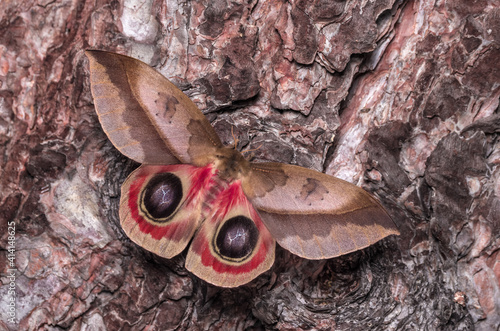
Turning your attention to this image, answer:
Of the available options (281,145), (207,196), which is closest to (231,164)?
(207,196)

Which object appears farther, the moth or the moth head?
the moth head

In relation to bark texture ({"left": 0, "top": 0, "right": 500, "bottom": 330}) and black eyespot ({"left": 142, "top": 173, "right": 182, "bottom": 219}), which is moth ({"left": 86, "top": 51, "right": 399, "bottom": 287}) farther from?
bark texture ({"left": 0, "top": 0, "right": 500, "bottom": 330})

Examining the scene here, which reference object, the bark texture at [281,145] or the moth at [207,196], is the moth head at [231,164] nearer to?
the moth at [207,196]

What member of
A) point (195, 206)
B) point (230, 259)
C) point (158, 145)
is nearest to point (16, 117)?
point (158, 145)

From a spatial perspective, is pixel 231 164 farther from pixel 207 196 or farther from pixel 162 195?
pixel 162 195

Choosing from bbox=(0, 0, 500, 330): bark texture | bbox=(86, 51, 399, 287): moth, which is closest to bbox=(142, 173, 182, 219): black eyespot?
bbox=(86, 51, 399, 287): moth

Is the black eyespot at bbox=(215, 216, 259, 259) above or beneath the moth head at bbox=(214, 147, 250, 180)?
beneath

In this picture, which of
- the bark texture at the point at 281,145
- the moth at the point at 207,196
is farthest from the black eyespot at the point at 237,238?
the bark texture at the point at 281,145
